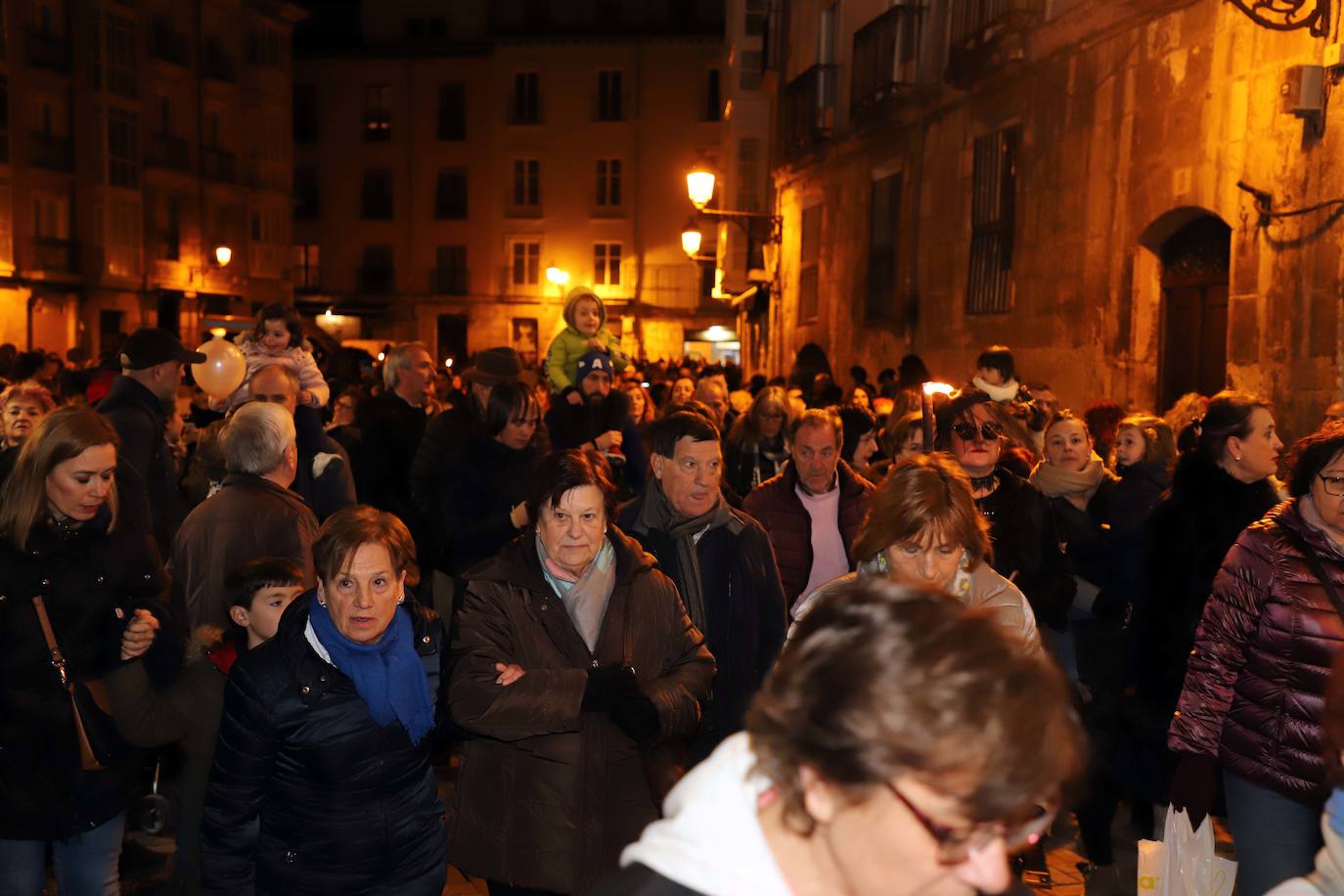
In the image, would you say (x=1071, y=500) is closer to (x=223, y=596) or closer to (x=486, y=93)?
(x=223, y=596)

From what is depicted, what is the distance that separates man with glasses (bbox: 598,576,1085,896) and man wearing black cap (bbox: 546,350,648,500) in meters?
6.90

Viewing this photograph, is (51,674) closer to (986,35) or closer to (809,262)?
(986,35)

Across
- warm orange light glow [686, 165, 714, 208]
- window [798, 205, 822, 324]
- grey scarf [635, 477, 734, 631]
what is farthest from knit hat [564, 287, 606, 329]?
window [798, 205, 822, 324]

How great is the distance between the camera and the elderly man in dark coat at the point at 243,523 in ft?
15.9

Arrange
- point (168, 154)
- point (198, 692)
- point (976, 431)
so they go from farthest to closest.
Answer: point (168, 154), point (976, 431), point (198, 692)

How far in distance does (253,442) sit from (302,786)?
1.72m

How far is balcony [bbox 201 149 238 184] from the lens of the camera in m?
43.7

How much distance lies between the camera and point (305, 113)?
169ft

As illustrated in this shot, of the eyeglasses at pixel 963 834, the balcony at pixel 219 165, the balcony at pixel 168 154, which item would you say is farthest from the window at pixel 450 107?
the eyeglasses at pixel 963 834

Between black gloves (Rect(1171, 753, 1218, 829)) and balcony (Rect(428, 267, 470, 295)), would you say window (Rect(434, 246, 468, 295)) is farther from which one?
black gloves (Rect(1171, 753, 1218, 829))

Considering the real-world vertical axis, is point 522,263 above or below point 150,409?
above

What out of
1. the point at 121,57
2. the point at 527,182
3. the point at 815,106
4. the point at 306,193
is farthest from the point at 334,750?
the point at 306,193

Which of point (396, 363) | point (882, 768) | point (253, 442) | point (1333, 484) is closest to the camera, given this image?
point (882, 768)

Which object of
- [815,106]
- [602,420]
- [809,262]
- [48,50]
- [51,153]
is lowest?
[602,420]
